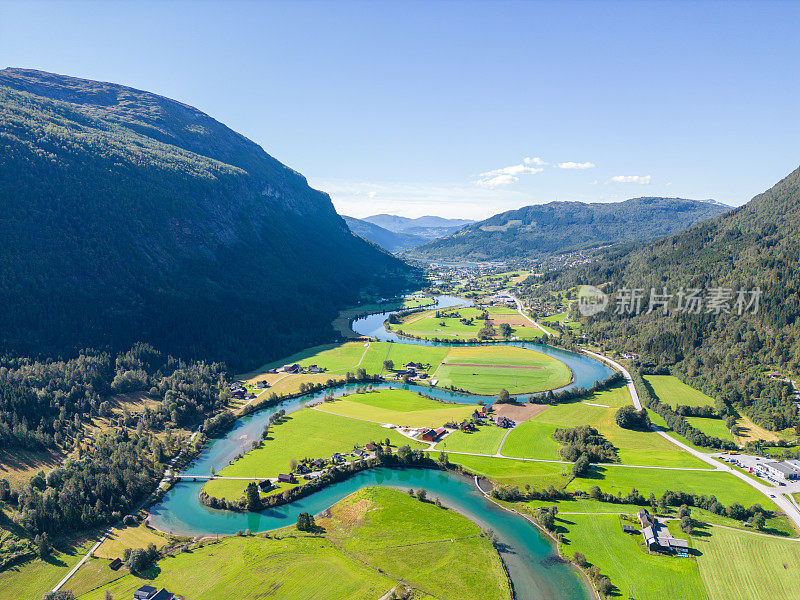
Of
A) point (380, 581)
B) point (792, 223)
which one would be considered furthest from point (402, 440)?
point (792, 223)

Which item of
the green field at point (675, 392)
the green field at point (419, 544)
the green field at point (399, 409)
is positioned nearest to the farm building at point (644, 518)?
the green field at point (419, 544)

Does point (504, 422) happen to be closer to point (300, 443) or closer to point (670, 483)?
point (670, 483)

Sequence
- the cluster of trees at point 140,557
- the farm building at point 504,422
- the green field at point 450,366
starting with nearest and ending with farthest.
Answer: the cluster of trees at point 140,557
the farm building at point 504,422
the green field at point 450,366

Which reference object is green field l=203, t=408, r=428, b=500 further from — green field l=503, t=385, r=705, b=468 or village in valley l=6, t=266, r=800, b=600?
green field l=503, t=385, r=705, b=468

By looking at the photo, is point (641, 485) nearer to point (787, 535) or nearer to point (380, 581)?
point (787, 535)

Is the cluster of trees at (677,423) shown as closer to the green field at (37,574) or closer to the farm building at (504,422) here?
the farm building at (504,422)

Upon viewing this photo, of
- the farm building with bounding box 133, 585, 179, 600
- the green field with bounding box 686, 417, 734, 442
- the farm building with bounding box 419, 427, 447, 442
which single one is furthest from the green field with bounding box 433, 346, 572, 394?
the farm building with bounding box 133, 585, 179, 600

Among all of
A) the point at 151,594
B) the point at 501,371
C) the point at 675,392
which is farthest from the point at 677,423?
the point at 151,594
